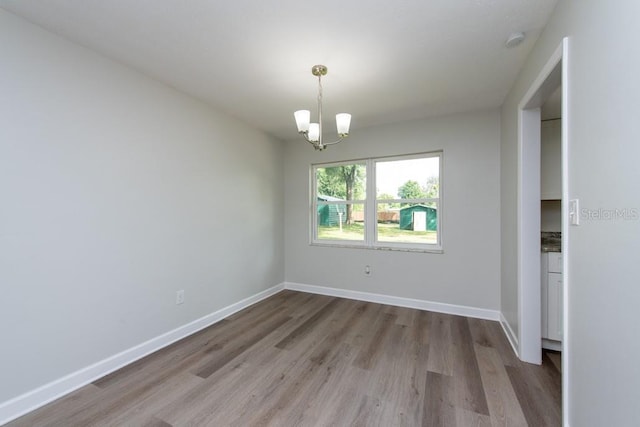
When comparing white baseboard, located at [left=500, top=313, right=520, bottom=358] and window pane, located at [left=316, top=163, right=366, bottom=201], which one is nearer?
white baseboard, located at [left=500, top=313, right=520, bottom=358]

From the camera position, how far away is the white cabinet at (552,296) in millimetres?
2162

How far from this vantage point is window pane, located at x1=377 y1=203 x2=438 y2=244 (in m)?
3.38

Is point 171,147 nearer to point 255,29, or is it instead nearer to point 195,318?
point 255,29

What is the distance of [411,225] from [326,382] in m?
2.27

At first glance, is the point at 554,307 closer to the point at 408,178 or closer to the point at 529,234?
the point at 529,234

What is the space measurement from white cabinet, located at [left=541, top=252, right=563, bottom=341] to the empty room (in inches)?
0.6

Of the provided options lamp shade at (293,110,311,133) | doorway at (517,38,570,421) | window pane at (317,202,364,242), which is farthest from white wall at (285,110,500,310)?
lamp shade at (293,110,311,133)

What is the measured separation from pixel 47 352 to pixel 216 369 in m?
1.09

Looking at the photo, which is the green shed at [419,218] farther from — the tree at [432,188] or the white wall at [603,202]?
the white wall at [603,202]

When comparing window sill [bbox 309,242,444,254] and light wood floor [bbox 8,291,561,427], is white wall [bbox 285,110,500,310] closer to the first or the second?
window sill [bbox 309,242,444,254]

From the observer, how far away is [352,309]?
3320 mm

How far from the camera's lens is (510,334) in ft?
8.10

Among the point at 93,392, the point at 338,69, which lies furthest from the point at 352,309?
the point at 338,69

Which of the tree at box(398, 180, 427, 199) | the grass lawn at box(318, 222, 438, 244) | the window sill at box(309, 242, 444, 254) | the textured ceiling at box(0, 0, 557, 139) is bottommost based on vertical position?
the window sill at box(309, 242, 444, 254)
